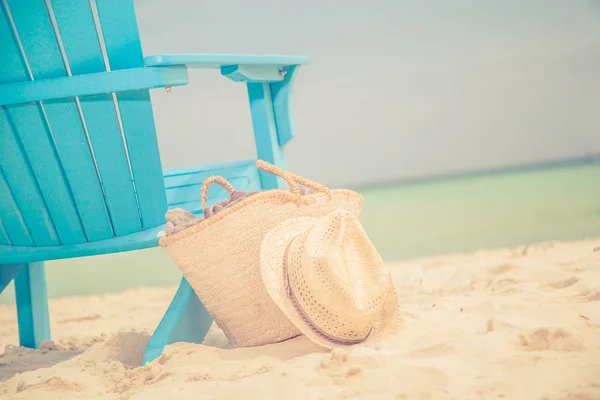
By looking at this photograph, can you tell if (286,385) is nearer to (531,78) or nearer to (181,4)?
(181,4)

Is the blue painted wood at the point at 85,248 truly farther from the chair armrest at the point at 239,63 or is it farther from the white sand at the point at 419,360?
the chair armrest at the point at 239,63

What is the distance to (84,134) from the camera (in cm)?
166

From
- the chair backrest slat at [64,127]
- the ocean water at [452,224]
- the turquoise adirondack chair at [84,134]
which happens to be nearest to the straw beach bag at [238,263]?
the turquoise adirondack chair at [84,134]

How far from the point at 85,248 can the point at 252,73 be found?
0.66m

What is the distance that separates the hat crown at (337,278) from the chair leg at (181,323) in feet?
1.27

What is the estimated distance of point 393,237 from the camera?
473 centimetres

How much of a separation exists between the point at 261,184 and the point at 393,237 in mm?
2705

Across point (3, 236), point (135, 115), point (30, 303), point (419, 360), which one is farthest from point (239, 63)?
point (30, 303)

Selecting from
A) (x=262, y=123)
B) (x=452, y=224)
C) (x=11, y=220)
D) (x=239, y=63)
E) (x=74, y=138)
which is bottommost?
(x=452, y=224)

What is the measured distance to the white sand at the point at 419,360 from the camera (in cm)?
115

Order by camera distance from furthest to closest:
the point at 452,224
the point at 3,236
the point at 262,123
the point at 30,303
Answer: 1. the point at 452,224
2. the point at 30,303
3. the point at 262,123
4. the point at 3,236

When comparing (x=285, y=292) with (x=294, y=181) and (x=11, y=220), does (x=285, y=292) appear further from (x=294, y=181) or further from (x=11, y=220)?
(x=11, y=220)

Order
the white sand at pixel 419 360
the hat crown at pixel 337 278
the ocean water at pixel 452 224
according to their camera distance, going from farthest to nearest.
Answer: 1. the ocean water at pixel 452 224
2. the hat crown at pixel 337 278
3. the white sand at pixel 419 360

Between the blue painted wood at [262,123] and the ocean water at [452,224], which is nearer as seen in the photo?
the blue painted wood at [262,123]
